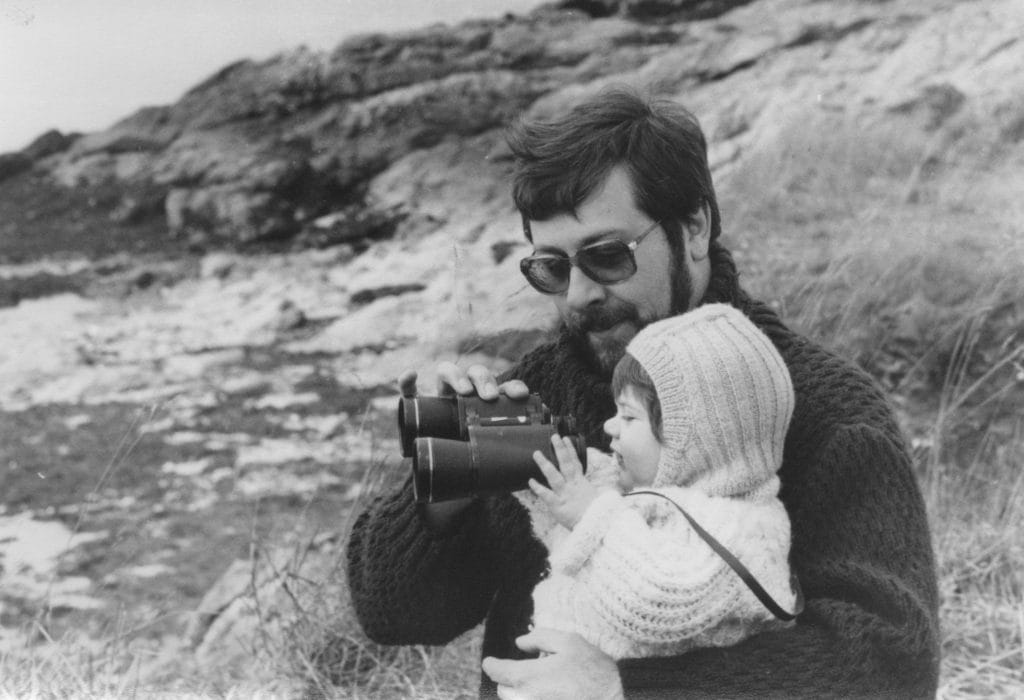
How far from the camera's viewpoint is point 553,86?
13.2 ft

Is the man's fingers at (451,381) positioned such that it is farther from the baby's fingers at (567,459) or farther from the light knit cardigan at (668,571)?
the light knit cardigan at (668,571)

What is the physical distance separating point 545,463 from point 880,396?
0.51 m

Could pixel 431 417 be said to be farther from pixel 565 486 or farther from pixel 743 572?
pixel 743 572

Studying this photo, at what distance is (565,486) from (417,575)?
42cm

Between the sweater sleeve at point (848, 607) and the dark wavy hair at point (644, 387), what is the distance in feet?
0.78

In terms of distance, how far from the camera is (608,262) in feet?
6.10

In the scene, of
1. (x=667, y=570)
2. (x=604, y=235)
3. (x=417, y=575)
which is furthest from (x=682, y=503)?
(x=417, y=575)

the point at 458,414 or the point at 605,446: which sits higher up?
the point at 458,414

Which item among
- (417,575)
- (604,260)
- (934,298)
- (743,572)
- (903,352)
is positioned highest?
(604,260)

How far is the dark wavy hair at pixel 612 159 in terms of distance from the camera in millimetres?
1854

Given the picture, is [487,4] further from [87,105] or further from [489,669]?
[489,669]

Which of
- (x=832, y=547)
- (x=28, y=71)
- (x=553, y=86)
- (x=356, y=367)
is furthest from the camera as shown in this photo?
(x=553, y=86)

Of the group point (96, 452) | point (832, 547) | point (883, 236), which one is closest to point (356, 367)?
point (96, 452)

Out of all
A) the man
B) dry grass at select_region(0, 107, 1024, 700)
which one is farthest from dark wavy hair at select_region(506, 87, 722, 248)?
dry grass at select_region(0, 107, 1024, 700)
